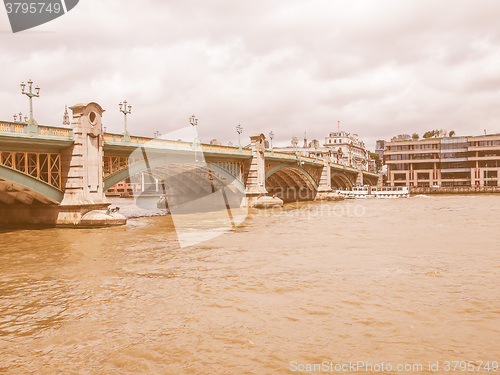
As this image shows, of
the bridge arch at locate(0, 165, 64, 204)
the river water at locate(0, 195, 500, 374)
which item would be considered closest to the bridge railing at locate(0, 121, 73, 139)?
the bridge arch at locate(0, 165, 64, 204)

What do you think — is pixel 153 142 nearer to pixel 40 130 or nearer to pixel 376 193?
pixel 40 130

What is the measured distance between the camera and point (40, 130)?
3019 cm

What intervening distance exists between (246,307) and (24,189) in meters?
24.0

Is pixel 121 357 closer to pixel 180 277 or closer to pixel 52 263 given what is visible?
pixel 180 277

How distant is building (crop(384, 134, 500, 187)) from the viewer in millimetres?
114125

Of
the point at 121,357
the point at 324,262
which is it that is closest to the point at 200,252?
the point at 324,262

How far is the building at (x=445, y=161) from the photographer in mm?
114125

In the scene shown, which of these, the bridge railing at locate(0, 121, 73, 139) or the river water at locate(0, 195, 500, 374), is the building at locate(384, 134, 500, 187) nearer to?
the river water at locate(0, 195, 500, 374)

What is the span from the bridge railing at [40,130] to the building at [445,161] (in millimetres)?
107931

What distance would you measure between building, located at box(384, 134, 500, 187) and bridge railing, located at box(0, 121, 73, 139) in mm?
107931

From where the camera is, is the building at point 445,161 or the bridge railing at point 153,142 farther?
the building at point 445,161

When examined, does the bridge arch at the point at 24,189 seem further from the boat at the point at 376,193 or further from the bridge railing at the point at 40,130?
the boat at the point at 376,193

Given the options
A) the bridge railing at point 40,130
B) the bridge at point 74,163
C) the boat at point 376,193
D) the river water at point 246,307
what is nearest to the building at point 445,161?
the boat at point 376,193

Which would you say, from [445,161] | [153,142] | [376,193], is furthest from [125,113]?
[445,161]
